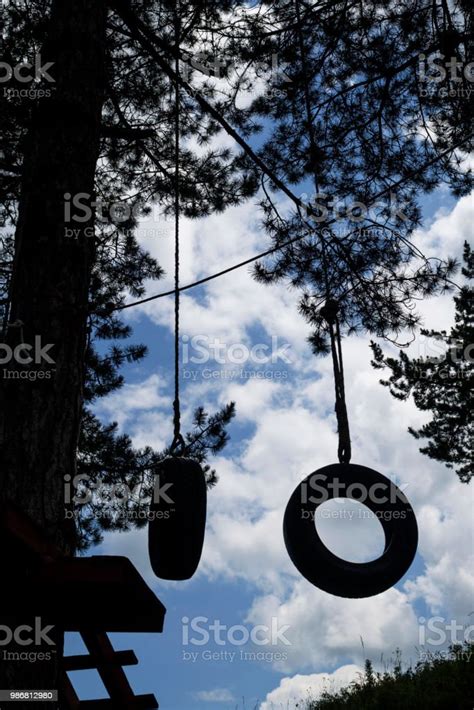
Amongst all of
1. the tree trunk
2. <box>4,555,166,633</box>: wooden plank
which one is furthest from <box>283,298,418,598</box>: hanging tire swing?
the tree trunk

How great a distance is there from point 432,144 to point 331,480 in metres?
5.06

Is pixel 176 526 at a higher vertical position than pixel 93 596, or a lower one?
higher

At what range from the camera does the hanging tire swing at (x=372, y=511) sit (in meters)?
3.61

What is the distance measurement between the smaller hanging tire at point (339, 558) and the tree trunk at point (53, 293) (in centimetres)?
119

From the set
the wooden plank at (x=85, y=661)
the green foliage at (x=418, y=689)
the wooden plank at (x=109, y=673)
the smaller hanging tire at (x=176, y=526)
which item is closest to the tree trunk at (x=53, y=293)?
the wooden plank at (x=109, y=673)

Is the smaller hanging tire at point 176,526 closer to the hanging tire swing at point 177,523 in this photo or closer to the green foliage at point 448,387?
the hanging tire swing at point 177,523

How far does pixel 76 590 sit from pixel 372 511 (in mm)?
1819

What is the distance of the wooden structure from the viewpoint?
2.46 m

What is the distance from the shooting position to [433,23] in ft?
22.5

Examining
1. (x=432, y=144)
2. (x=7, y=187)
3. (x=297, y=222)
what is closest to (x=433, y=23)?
(x=432, y=144)

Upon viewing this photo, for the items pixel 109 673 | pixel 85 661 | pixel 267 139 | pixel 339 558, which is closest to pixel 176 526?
pixel 109 673

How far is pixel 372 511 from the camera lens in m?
3.79

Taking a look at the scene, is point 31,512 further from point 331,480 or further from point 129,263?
point 129,263

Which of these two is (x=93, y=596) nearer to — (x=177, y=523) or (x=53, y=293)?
(x=177, y=523)
